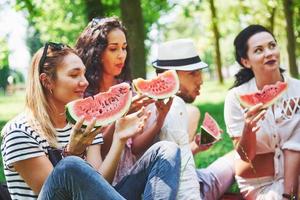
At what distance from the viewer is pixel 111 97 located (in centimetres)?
359

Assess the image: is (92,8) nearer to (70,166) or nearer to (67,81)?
(67,81)

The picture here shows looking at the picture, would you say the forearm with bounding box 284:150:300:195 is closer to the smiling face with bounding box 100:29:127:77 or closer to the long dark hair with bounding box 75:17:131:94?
the smiling face with bounding box 100:29:127:77

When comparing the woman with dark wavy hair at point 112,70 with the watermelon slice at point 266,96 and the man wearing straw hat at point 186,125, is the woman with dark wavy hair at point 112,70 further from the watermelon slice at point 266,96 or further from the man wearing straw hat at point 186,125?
the watermelon slice at point 266,96

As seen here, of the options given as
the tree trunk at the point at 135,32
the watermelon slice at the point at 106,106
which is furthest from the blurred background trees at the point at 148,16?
the watermelon slice at the point at 106,106

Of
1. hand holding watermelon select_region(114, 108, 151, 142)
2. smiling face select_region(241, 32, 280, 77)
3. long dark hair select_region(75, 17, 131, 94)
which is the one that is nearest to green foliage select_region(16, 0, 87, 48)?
long dark hair select_region(75, 17, 131, 94)

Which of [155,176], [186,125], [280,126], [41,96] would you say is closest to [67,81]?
[41,96]

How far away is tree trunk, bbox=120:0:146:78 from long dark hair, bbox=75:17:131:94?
524 cm

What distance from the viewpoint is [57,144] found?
10.5ft

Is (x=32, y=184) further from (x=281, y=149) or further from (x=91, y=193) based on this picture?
(x=281, y=149)

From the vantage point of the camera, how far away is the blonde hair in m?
3.09

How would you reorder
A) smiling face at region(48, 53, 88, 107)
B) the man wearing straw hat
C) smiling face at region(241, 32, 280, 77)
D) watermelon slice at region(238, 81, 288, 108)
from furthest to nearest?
1. smiling face at region(241, 32, 280, 77)
2. watermelon slice at region(238, 81, 288, 108)
3. the man wearing straw hat
4. smiling face at region(48, 53, 88, 107)

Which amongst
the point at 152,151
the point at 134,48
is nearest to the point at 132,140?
the point at 152,151

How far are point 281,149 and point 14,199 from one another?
217cm

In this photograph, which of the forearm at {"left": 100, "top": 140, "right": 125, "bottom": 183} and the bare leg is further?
the bare leg
